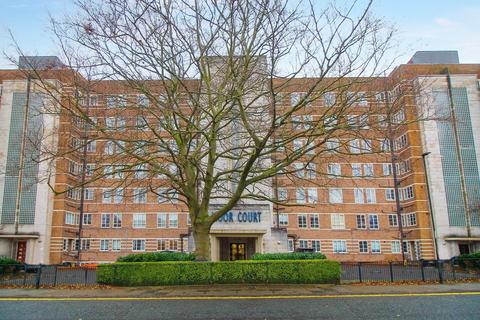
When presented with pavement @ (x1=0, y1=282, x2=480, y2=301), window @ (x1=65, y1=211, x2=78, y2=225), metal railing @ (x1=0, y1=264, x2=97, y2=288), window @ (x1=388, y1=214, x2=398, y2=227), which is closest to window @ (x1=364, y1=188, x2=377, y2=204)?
window @ (x1=388, y1=214, x2=398, y2=227)

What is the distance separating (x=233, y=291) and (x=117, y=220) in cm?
4149

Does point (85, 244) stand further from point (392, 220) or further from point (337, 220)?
point (392, 220)

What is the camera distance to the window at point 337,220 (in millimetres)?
50062

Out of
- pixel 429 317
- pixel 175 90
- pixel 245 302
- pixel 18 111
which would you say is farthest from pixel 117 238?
pixel 429 317

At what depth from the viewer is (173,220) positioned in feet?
168

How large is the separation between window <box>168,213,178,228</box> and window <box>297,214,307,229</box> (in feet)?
54.1

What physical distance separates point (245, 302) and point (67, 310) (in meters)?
4.76

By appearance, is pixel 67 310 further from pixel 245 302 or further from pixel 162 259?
pixel 162 259

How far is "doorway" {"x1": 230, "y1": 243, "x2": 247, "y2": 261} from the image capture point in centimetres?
3759

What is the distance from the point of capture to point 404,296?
1202cm

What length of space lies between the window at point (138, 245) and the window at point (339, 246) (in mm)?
25292

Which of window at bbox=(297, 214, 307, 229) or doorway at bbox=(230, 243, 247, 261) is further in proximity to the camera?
window at bbox=(297, 214, 307, 229)

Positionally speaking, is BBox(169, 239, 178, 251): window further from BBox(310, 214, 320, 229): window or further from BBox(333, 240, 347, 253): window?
BBox(333, 240, 347, 253): window

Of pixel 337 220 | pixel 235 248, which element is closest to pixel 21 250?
pixel 235 248
